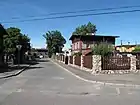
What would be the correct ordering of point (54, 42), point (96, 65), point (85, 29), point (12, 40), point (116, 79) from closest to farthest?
1. point (116, 79)
2. point (96, 65)
3. point (12, 40)
4. point (85, 29)
5. point (54, 42)

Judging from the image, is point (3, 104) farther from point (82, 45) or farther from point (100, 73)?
point (82, 45)

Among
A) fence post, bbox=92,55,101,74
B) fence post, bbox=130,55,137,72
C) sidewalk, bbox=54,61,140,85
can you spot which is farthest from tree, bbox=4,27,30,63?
sidewalk, bbox=54,61,140,85

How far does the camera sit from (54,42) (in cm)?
13362

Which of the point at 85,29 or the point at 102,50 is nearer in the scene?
the point at 102,50

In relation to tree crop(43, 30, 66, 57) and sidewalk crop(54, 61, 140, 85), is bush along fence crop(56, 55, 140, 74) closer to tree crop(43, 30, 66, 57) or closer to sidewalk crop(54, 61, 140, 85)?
sidewalk crop(54, 61, 140, 85)

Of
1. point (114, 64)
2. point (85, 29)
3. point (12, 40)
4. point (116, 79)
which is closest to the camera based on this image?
point (116, 79)

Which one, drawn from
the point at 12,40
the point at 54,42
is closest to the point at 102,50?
the point at 12,40

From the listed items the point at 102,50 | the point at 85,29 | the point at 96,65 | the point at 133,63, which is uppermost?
the point at 85,29

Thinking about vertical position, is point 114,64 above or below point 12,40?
below

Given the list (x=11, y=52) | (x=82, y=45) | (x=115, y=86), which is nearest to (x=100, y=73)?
(x=115, y=86)

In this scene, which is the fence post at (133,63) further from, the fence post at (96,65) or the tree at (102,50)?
the tree at (102,50)

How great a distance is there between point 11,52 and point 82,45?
64.6 ft

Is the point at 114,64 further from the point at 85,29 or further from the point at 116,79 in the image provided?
the point at 85,29

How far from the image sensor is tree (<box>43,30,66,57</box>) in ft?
437
